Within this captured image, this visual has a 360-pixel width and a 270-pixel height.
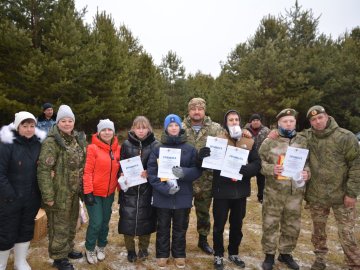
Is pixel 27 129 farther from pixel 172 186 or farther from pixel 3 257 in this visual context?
pixel 172 186

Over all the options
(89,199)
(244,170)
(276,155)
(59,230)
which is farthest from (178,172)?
(59,230)

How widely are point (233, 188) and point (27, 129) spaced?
2939 millimetres

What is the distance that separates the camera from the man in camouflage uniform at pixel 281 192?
436 cm

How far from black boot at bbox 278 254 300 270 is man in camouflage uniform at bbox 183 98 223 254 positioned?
45.2 inches

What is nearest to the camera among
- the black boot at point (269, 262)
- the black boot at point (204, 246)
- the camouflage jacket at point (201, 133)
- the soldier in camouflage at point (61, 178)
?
the soldier in camouflage at point (61, 178)

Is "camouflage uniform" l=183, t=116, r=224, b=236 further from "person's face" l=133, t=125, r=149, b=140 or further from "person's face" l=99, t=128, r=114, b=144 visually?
"person's face" l=99, t=128, r=114, b=144

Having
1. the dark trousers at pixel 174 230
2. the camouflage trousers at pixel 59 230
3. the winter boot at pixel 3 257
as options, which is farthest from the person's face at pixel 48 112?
the dark trousers at pixel 174 230

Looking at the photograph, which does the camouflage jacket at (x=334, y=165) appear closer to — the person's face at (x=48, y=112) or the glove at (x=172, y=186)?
the glove at (x=172, y=186)

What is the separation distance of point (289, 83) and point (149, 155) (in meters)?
18.2

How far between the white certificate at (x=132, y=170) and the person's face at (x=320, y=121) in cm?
262

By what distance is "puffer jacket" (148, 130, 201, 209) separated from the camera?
428 centimetres

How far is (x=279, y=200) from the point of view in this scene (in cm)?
440

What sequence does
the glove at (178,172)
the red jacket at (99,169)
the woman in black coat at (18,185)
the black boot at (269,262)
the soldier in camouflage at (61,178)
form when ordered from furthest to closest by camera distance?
the black boot at (269,262) → the red jacket at (99,169) → the glove at (178,172) → the soldier in camouflage at (61,178) → the woman in black coat at (18,185)

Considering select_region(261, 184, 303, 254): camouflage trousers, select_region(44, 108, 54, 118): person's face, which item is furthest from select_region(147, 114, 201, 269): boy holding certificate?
select_region(44, 108, 54, 118): person's face
